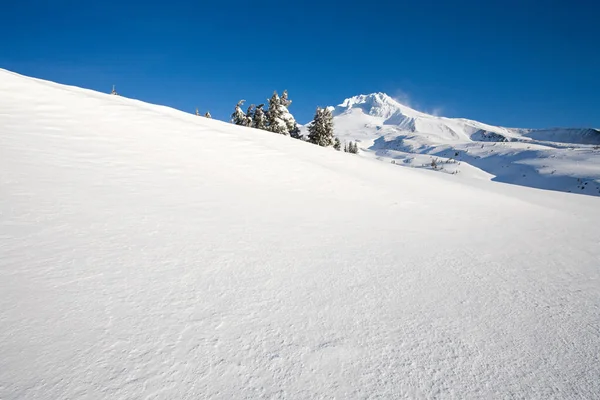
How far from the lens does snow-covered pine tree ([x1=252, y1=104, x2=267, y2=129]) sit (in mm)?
37312

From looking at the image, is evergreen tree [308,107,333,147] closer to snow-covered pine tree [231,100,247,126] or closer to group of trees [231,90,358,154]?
group of trees [231,90,358,154]

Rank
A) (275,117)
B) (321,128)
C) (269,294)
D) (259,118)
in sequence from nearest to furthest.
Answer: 1. (269,294)
2. (275,117)
3. (321,128)
4. (259,118)

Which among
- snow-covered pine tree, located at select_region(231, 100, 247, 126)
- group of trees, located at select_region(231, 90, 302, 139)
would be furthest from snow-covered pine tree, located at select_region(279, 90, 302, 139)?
snow-covered pine tree, located at select_region(231, 100, 247, 126)

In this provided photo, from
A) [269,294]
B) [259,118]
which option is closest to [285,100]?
[259,118]

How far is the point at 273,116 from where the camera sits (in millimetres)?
35062

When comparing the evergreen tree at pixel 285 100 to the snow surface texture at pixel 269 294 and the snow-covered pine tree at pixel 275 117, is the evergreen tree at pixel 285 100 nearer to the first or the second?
the snow-covered pine tree at pixel 275 117

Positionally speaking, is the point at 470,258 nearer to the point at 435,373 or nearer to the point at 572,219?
the point at 435,373

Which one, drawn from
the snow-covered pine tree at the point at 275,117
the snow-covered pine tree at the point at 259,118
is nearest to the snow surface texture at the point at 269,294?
the snow-covered pine tree at the point at 275,117

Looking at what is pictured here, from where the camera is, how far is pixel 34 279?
2443 millimetres

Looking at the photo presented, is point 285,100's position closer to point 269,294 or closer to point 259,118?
point 259,118

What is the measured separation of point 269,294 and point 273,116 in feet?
113

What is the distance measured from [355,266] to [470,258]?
1.52 meters

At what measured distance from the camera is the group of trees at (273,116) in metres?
34.8

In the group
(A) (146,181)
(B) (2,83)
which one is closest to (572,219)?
(A) (146,181)
